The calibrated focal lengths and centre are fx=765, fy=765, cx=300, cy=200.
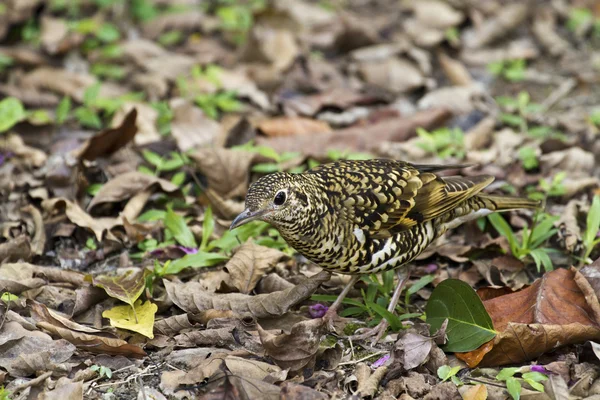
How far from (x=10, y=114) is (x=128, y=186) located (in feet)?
5.30

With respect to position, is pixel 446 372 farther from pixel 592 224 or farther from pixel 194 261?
pixel 194 261

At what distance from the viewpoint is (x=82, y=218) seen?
6.04m

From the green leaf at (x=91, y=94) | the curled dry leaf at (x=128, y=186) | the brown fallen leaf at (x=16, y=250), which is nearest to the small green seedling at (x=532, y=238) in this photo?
the curled dry leaf at (x=128, y=186)

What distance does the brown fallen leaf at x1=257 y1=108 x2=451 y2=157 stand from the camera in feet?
24.4

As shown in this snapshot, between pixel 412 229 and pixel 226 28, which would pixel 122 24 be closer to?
pixel 226 28

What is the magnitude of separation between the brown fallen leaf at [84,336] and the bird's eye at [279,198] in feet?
3.99

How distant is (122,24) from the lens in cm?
1019

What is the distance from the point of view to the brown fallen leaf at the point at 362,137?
743 cm

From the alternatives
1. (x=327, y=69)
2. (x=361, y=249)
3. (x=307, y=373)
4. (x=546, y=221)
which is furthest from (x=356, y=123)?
(x=307, y=373)

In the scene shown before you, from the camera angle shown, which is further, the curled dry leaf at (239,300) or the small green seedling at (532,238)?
the small green seedling at (532,238)

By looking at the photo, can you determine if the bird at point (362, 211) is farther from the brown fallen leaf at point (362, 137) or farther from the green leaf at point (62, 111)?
the green leaf at point (62, 111)

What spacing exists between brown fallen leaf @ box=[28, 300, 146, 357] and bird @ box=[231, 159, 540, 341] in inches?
39.0

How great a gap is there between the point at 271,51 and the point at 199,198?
3.47m

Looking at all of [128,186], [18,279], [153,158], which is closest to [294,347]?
[18,279]
